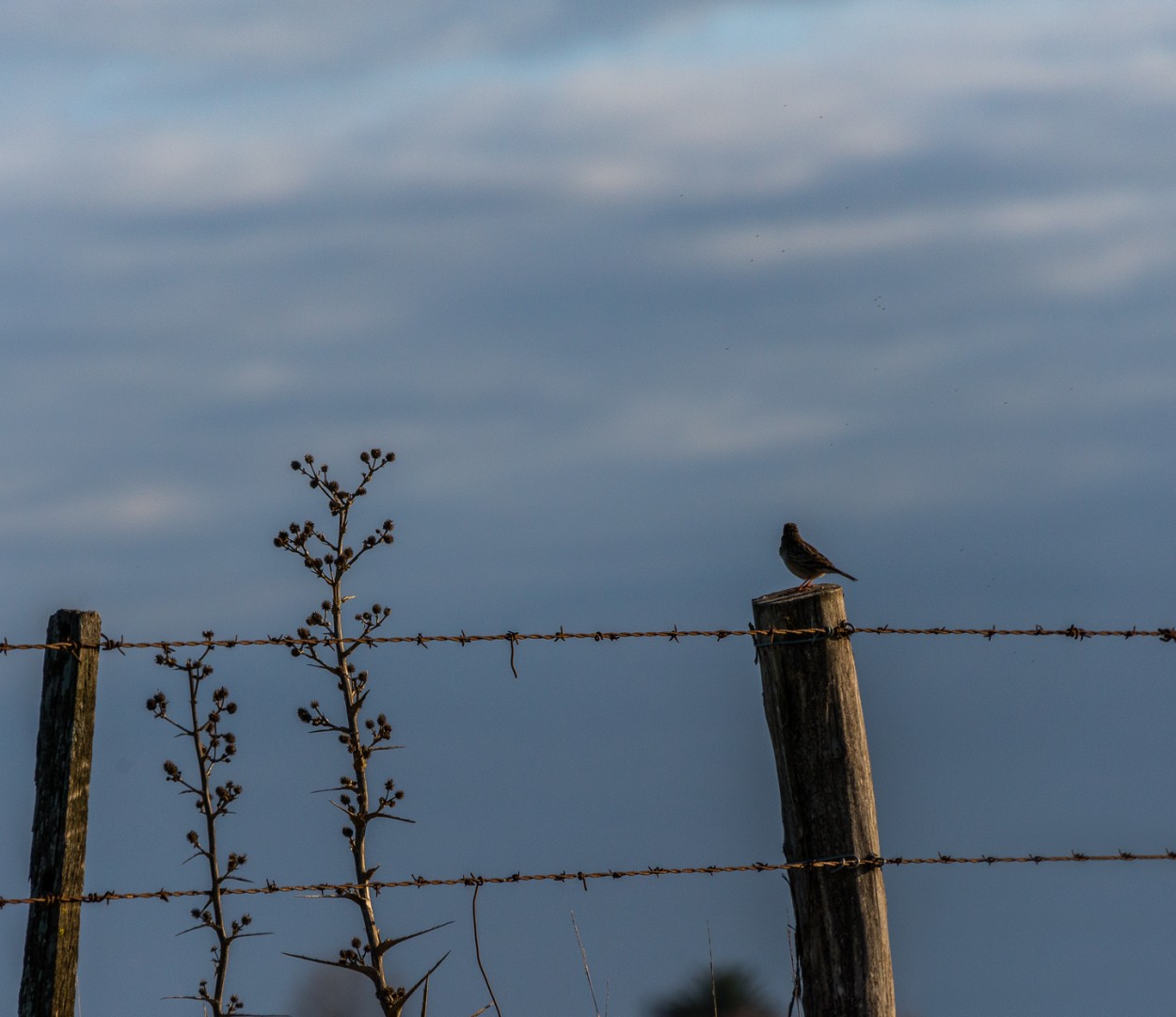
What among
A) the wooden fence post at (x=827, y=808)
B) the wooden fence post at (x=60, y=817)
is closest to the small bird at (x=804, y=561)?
the wooden fence post at (x=827, y=808)

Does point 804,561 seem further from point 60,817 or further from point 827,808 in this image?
point 60,817

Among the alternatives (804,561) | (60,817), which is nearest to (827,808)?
(60,817)

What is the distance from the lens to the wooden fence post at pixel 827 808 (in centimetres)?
496

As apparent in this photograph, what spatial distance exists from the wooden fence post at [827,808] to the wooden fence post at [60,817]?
2.27 meters

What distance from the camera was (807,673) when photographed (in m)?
5.08

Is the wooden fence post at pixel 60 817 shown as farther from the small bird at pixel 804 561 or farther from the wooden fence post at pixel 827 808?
the small bird at pixel 804 561

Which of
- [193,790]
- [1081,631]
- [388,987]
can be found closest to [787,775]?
[1081,631]

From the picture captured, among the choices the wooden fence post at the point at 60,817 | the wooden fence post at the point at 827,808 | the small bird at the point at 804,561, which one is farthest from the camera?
the small bird at the point at 804,561

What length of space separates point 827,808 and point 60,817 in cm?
247

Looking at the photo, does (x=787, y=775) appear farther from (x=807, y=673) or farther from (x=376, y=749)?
(x=376, y=749)

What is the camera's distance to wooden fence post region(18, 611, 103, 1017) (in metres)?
4.57

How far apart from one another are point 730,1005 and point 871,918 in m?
28.5

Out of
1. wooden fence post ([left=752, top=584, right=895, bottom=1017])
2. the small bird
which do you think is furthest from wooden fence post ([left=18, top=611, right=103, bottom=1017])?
the small bird

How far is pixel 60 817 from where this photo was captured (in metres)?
4.61
